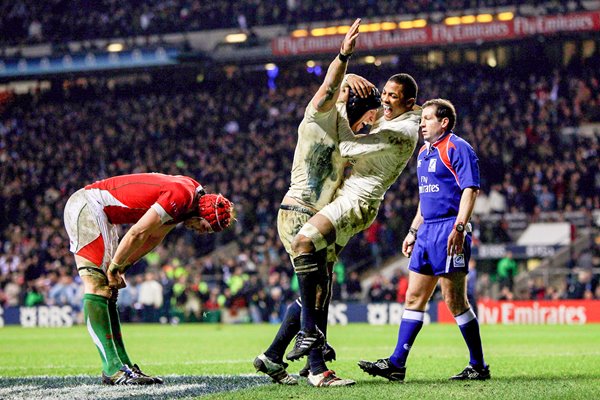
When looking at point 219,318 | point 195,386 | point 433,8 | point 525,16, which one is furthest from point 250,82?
point 195,386

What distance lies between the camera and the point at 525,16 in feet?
118

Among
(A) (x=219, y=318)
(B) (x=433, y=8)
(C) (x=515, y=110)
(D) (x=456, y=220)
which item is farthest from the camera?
(B) (x=433, y=8)

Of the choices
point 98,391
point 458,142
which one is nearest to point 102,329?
point 98,391

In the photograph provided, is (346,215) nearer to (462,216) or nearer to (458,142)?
(462,216)

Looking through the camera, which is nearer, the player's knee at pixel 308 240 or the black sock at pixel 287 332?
the player's knee at pixel 308 240

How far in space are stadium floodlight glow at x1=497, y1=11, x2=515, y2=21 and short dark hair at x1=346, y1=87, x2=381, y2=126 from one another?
29.6m

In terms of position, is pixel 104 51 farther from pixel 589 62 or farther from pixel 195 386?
pixel 195 386

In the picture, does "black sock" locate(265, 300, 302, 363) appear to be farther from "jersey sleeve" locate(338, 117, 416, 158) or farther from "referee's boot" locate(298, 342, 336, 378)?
"jersey sleeve" locate(338, 117, 416, 158)

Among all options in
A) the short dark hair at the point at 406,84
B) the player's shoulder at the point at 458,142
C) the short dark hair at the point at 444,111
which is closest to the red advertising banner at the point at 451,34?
the short dark hair at the point at 444,111

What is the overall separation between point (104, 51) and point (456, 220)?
119 ft

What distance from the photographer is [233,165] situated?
36.3 m

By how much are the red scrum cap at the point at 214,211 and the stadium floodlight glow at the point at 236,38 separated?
33821 millimetres

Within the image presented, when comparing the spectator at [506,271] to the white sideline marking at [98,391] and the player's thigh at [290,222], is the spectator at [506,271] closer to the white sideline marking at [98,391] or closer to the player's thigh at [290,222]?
the player's thigh at [290,222]

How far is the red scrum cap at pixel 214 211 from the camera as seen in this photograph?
812 centimetres
